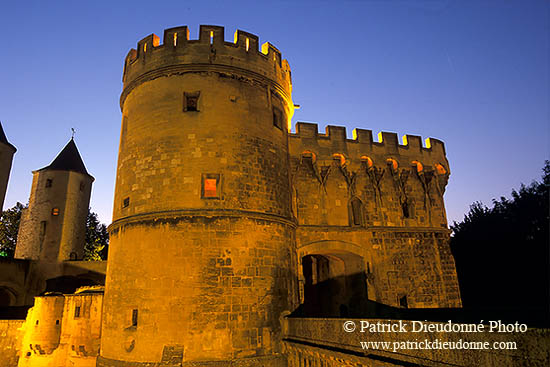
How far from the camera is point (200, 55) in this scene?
11.8 m

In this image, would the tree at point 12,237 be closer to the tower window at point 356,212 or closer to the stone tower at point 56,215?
the stone tower at point 56,215

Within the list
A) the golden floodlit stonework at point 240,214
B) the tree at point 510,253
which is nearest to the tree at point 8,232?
the golden floodlit stonework at point 240,214

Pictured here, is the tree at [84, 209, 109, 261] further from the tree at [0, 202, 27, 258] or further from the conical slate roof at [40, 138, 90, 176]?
the conical slate roof at [40, 138, 90, 176]

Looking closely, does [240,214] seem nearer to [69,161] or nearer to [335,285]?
[335,285]

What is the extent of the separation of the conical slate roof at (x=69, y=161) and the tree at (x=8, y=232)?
13345 mm

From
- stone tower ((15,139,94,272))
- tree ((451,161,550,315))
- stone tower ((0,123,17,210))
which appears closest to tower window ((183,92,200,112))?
stone tower ((0,123,17,210))

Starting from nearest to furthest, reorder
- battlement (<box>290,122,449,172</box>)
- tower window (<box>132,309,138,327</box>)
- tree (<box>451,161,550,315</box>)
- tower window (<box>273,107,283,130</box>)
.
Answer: tower window (<box>132,309,138,327</box>)
tower window (<box>273,107,283,130</box>)
battlement (<box>290,122,449,172</box>)
tree (<box>451,161,550,315</box>)

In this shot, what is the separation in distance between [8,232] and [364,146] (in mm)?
35649

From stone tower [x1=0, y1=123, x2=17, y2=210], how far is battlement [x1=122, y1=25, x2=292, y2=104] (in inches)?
507

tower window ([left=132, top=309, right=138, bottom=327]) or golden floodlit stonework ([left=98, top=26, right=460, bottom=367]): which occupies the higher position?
golden floodlit stonework ([left=98, top=26, right=460, bottom=367])

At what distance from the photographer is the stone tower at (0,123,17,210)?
787 inches

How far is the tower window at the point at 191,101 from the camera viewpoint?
37.9ft

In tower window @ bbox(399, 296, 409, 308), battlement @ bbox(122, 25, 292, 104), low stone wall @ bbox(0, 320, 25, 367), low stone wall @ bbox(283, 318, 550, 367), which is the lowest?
low stone wall @ bbox(0, 320, 25, 367)

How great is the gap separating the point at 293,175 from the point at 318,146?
1717 mm
